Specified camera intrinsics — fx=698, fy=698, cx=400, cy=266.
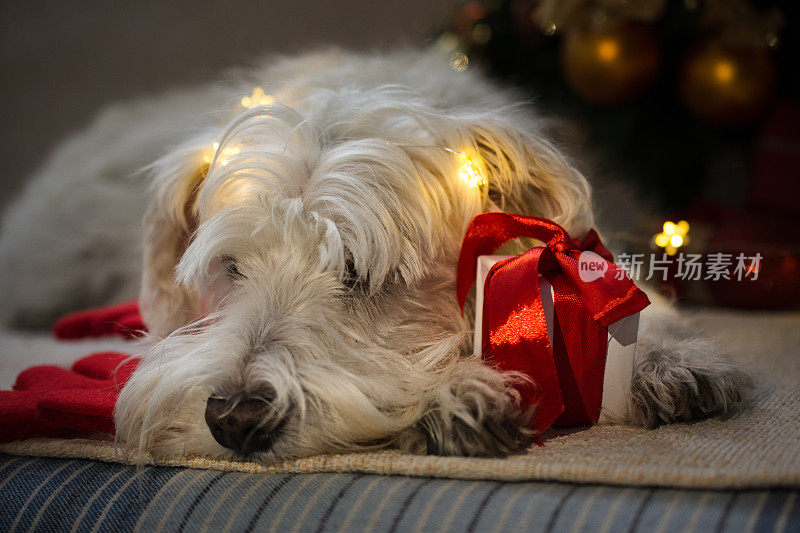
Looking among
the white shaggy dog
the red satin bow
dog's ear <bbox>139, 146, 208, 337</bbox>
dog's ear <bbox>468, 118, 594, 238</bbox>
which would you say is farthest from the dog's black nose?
dog's ear <bbox>468, 118, 594, 238</bbox>

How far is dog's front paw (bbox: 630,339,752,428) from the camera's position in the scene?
3.61ft

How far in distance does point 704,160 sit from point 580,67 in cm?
86

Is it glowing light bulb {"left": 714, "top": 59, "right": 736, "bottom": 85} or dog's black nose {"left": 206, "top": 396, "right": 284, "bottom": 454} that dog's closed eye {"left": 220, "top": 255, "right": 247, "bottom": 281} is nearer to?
dog's black nose {"left": 206, "top": 396, "right": 284, "bottom": 454}

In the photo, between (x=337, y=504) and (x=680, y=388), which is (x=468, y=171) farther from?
(x=337, y=504)

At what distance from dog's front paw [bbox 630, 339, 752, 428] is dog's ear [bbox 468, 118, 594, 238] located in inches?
11.3

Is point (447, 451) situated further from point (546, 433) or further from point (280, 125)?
point (280, 125)

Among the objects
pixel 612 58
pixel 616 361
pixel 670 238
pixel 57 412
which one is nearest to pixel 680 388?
pixel 616 361

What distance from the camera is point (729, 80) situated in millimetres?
2477

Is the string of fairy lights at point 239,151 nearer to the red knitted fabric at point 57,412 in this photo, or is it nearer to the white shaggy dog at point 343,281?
the white shaggy dog at point 343,281

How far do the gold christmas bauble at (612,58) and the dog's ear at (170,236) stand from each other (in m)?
1.61

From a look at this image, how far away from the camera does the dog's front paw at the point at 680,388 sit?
1100 millimetres

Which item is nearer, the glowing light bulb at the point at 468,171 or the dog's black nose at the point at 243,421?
the dog's black nose at the point at 243,421

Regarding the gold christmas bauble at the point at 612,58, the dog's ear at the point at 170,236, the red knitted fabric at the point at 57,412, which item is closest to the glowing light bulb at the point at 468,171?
the dog's ear at the point at 170,236

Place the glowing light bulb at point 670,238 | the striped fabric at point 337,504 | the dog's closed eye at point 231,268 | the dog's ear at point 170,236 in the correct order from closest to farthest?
the striped fabric at point 337,504 < the dog's closed eye at point 231,268 < the dog's ear at point 170,236 < the glowing light bulb at point 670,238
